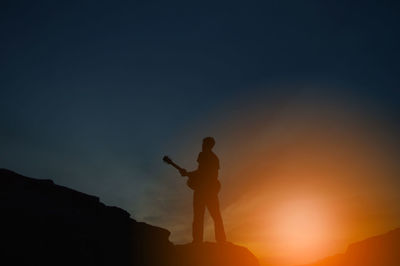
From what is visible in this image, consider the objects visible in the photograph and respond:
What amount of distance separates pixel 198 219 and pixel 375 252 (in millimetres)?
173737

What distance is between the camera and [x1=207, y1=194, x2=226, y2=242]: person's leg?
12570 millimetres

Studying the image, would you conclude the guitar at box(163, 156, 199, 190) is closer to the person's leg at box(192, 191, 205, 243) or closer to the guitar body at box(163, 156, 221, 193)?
the guitar body at box(163, 156, 221, 193)

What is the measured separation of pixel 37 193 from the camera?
9.79 meters

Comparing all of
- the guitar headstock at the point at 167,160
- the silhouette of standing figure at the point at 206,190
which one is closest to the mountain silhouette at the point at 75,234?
the silhouette of standing figure at the point at 206,190

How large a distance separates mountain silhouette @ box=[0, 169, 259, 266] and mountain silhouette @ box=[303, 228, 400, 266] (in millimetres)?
164694

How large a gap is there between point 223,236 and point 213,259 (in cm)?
118

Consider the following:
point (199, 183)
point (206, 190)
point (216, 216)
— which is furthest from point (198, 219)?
point (199, 183)

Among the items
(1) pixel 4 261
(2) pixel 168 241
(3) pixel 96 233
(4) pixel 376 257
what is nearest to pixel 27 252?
(1) pixel 4 261

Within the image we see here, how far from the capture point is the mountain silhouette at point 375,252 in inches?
5659

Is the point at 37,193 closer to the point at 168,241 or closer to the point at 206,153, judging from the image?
the point at 168,241

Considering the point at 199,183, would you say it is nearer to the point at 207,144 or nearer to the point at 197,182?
the point at 197,182

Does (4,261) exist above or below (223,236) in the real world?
below

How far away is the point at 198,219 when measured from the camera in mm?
12133

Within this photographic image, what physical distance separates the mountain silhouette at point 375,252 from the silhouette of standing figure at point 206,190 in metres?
163
